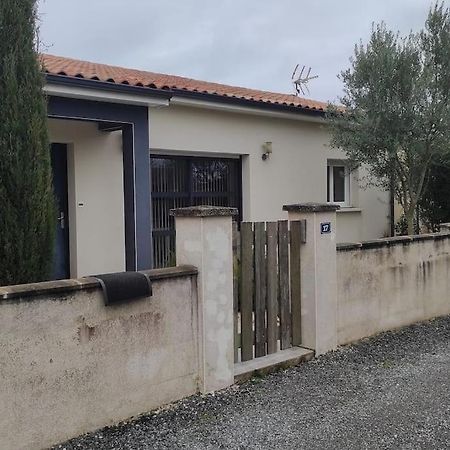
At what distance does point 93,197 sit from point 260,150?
143 inches

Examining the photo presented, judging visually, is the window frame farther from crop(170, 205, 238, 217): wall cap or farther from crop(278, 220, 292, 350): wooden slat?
crop(170, 205, 238, 217): wall cap

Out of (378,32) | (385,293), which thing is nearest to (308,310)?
(385,293)

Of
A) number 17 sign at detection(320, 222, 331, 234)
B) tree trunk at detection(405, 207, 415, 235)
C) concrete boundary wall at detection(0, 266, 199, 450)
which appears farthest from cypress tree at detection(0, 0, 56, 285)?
tree trunk at detection(405, 207, 415, 235)

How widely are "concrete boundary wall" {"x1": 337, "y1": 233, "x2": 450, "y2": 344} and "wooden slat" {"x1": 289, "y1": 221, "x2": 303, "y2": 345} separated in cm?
61

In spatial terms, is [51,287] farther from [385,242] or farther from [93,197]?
[93,197]

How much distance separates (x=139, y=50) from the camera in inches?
794

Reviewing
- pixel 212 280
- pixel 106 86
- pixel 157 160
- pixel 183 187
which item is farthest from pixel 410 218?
pixel 212 280

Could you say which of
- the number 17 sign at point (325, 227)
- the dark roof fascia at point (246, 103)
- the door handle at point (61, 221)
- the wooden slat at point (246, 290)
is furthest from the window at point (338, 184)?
the wooden slat at point (246, 290)

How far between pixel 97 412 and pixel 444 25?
29.7 feet

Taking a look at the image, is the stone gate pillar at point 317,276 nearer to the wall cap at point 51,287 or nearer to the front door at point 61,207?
the wall cap at point 51,287

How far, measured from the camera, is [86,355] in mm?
3854

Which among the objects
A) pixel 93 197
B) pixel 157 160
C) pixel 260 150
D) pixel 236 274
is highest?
pixel 260 150

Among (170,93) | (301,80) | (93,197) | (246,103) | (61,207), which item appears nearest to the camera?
(170,93)

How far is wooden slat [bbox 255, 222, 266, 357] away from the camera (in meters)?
5.34
